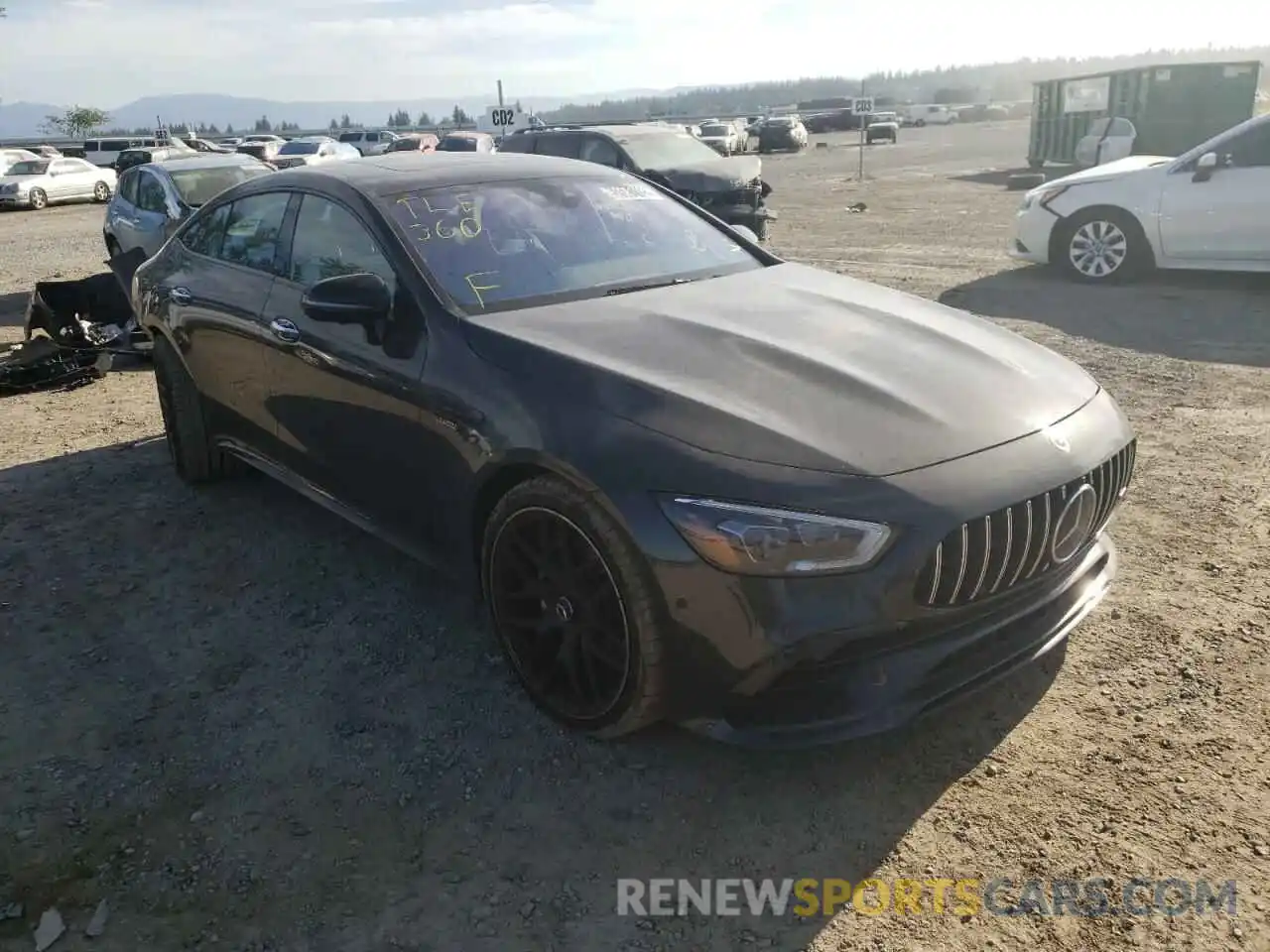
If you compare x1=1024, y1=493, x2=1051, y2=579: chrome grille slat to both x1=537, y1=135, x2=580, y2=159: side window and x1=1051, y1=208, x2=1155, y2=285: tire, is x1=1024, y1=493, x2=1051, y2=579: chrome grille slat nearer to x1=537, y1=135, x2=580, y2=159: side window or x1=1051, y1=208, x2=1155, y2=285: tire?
x1=1051, y1=208, x2=1155, y2=285: tire

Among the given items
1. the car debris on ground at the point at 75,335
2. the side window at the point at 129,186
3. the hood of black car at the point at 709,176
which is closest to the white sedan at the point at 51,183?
the side window at the point at 129,186

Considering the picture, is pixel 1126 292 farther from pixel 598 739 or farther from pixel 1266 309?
pixel 598 739

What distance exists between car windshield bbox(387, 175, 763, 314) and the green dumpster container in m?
20.9

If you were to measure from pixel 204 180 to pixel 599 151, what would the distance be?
206 inches

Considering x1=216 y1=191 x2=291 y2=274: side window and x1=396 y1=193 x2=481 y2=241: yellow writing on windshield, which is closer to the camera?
x1=396 y1=193 x2=481 y2=241: yellow writing on windshield

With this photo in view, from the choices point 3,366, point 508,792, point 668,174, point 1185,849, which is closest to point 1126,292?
point 668,174

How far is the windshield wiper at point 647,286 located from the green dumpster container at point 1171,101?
69.5 feet

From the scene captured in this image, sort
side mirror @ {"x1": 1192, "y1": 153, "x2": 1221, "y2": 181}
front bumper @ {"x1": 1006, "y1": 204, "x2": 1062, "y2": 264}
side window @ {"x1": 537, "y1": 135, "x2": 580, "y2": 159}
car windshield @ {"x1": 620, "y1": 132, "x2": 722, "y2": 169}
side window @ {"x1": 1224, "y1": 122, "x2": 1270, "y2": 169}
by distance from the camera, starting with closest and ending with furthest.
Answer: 1. side window @ {"x1": 1224, "y1": 122, "x2": 1270, "y2": 169}
2. side mirror @ {"x1": 1192, "y1": 153, "x2": 1221, "y2": 181}
3. front bumper @ {"x1": 1006, "y1": 204, "x2": 1062, "y2": 264}
4. car windshield @ {"x1": 620, "y1": 132, "x2": 722, "y2": 169}
5. side window @ {"x1": 537, "y1": 135, "x2": 580, "y2": 159}

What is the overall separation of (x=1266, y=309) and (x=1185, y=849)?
23.9 feet

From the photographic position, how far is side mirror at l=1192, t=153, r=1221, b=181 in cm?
891

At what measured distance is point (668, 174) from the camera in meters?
12.6

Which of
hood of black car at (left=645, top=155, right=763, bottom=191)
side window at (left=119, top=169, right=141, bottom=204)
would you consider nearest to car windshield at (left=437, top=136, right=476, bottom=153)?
hood of black car at (left=645, top=155, right=763, bottom=191)

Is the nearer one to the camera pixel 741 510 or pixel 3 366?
pixel 741 510

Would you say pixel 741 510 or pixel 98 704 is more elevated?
pixel 741 510
